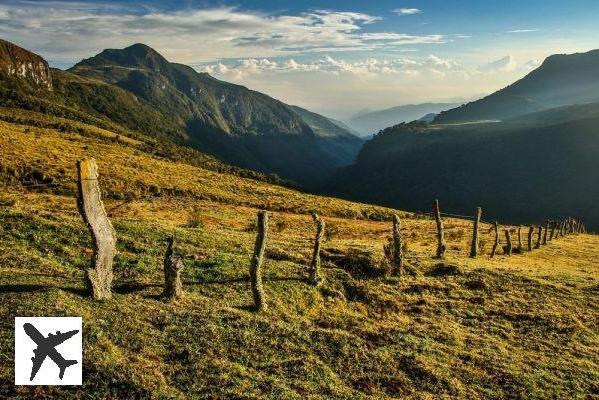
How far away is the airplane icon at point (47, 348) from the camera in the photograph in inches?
444

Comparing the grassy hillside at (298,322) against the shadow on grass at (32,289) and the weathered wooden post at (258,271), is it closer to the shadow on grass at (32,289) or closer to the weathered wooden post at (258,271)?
the shadow on grass at (32,289)

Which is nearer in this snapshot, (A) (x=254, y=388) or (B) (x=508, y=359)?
(A) (x=254, y=388)

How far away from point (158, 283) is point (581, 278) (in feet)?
94.1

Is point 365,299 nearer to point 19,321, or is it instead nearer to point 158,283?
point 158,283

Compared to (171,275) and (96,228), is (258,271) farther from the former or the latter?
(96,228)

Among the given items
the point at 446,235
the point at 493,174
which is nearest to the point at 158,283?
the point at 446,235

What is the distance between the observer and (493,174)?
647ft

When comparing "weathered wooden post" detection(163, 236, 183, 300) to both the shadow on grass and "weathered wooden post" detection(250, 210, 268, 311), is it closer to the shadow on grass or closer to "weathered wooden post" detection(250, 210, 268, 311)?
the shadow on grass

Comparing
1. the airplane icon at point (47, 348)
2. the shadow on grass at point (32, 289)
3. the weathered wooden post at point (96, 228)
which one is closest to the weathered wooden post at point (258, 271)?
the weathered wooden post at point (96, 228)

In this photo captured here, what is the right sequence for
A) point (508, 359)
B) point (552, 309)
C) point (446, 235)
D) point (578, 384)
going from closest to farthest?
point (578, 384) < point (508, 359) < point (552, 309) < point (446, 235)

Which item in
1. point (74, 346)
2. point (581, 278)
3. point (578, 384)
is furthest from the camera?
point (581, 278)

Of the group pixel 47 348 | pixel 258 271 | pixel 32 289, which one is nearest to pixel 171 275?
pixel 258 271

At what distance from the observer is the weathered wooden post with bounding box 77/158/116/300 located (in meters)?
14.6

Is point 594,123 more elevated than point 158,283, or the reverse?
point 594,123
